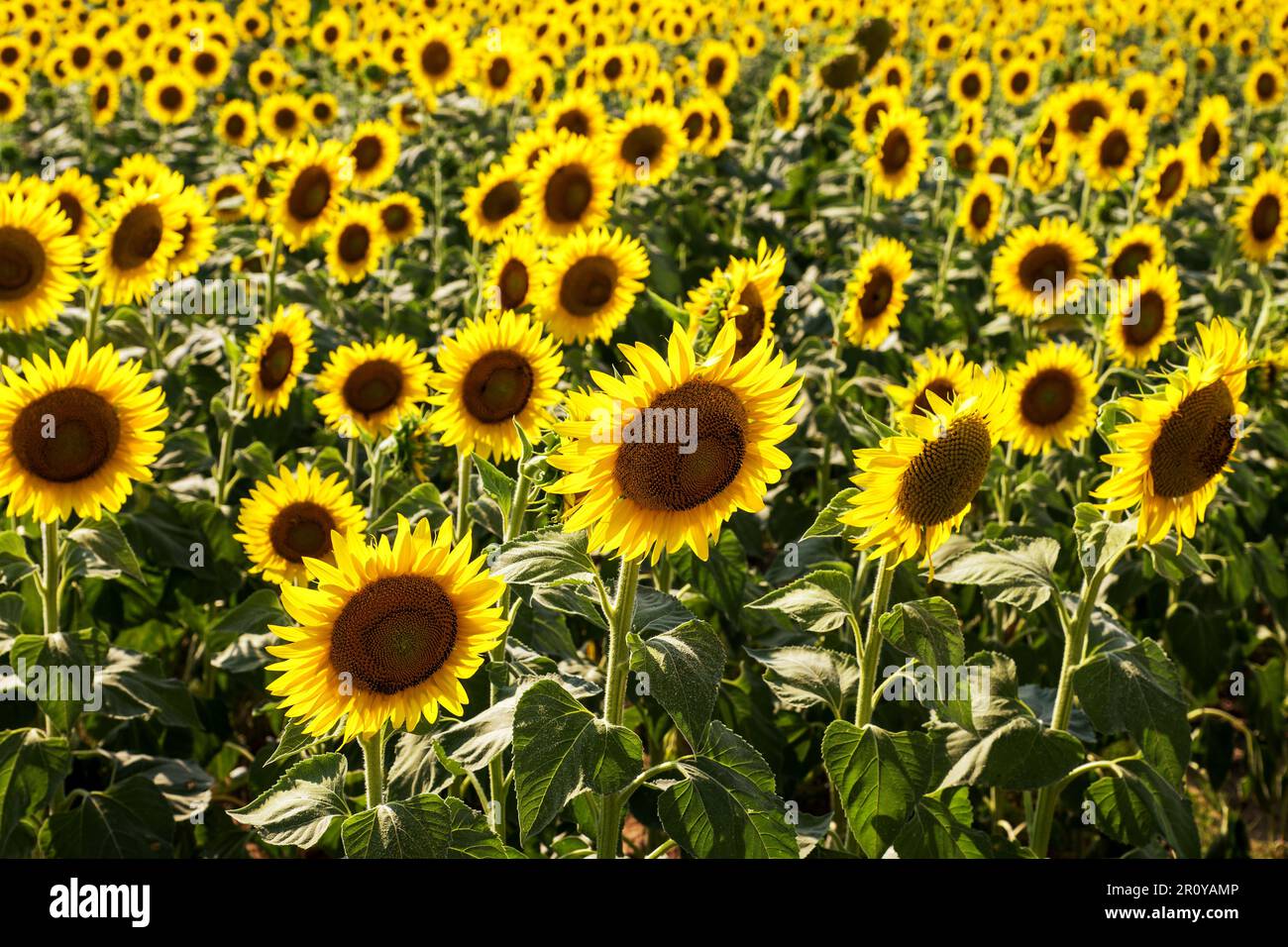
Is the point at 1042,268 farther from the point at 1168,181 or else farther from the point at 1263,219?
the point at 1168,181

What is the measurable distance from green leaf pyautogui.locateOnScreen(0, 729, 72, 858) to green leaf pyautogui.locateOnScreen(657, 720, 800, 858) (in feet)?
5.36

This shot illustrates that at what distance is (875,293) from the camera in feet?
15.8

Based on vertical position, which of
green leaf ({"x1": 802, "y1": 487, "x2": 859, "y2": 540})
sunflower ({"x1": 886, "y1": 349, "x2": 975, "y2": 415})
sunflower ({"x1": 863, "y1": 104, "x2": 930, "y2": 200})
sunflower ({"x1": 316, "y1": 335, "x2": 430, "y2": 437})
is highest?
sunflower ({"x1": 863, "y1": 104, "x2": 930, "y2": 200})

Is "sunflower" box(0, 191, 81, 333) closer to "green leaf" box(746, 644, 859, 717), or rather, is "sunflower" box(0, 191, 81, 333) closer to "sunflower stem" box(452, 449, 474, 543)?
"sunflower stem" box(452, 449, 474, 543)

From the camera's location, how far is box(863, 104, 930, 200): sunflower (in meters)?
6.65

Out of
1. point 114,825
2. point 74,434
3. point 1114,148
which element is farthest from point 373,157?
point 114,825

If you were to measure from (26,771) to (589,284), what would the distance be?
7.58 ft

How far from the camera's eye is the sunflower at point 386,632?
7.68 feet

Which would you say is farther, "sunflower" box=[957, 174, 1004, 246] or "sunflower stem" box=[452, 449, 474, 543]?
"sunflower" box=[957, 174, 1004, 246]

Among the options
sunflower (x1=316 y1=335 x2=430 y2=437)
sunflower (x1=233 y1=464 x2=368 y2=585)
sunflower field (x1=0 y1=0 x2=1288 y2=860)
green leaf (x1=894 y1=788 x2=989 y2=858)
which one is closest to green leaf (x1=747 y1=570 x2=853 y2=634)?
sunflower field (x1=0 y1=0 x2=1288 y2=860)

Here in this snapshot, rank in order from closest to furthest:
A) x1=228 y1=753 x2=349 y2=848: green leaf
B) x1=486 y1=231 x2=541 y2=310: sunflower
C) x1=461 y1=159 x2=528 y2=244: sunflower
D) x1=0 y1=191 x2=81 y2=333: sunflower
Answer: x1=228 y1=753 x2=349 y2=848: green leaf
x1=0 y1=191 x2=81 y2=333: sunflower
x1=486 y1=231 x2=541 y2=310: sunflower
x1=461 y1=159 x2=528 y2=244: sunflower

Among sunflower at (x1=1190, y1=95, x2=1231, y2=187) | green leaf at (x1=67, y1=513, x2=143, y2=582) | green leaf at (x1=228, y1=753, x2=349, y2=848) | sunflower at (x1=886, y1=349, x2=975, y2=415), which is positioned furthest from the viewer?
sunflower at (x1=1190, y1=95, x2=1231, y2=187)

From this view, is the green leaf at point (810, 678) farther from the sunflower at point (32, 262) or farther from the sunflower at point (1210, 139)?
the sunflower at point (1210, 139)

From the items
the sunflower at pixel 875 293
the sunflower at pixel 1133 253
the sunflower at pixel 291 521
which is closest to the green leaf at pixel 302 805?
the sunflower at pixel 291 521
